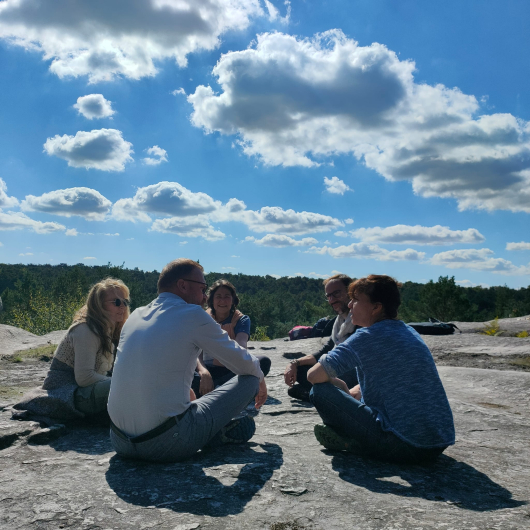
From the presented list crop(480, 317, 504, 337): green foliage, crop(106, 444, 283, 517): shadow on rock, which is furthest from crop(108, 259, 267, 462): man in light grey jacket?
crop(480, 317, 504, 337): green foliage

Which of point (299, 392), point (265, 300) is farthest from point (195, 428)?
point (265, 300)

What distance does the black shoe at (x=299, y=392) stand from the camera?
4.77 meters

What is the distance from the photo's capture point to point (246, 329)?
200 inches

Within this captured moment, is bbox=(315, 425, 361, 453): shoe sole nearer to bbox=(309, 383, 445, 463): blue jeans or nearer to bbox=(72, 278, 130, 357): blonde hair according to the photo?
bbox=(309, 383, 445, 463): blue jeans

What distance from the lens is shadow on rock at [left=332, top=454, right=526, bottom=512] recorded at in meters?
2.39

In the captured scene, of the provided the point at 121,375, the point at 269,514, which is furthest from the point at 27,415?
the point at 269,514

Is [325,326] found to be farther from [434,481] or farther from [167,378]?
[167,378]

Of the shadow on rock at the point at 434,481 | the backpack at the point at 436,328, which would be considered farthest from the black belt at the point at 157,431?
the backpack at the point at 436,328

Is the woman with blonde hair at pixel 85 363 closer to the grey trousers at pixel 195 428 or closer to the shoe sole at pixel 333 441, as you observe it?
the grey trousers at pixel 195 428

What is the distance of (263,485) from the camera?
8.18ft

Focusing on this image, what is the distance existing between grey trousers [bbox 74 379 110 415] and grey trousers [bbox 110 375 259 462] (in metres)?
0.77

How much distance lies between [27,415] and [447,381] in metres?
4.88

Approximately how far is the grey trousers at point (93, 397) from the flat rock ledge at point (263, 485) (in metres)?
0.19

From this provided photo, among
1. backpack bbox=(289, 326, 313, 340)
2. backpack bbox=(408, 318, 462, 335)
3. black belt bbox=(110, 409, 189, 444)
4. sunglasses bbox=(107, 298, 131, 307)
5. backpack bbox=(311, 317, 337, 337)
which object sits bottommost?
backpack bbox=(289, 326, 313, 340)
